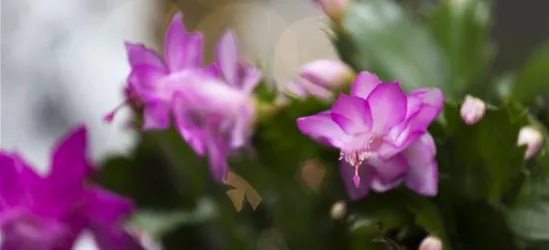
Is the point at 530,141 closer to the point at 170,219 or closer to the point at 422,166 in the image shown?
the point at 422,166

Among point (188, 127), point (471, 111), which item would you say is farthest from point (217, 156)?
point (471, 111)

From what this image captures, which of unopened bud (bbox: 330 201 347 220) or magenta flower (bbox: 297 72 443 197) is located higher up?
magenta flower (bbox: 297 72 443 197)

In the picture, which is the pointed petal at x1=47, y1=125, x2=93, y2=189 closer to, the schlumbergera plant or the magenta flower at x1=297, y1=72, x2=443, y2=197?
the schlumbergera plant

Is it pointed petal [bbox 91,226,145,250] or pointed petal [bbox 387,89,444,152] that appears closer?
pointed petal [bbox 387,89,444,152]

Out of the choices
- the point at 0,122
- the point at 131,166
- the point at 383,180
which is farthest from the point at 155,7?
the point at 383,180

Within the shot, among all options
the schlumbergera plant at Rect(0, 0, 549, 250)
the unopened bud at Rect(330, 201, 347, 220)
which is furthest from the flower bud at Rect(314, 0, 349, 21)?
the unopened bud at Rect(330, 201, 347, 220)

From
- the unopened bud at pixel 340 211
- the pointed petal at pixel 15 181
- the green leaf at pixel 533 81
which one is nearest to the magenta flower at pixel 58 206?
the pointed petal at pixel 15 181

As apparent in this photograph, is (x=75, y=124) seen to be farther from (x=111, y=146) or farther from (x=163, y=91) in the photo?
(x=163, y=91)

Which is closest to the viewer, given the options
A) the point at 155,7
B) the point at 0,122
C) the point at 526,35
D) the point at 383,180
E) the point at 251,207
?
the point at 383,180
